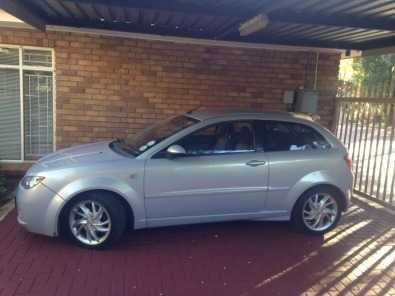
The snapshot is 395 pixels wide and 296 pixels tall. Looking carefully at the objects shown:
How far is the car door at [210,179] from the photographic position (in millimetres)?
4410

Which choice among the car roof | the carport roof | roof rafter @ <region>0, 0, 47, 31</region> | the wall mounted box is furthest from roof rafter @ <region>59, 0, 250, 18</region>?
the wall mounted box

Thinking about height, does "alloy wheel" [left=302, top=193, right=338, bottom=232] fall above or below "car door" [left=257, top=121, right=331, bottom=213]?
below

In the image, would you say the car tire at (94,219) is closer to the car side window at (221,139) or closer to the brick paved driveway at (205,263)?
the brick paved driveway at (205,263)

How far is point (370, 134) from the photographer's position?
6.77 meters

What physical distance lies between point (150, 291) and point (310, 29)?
15.4 ft

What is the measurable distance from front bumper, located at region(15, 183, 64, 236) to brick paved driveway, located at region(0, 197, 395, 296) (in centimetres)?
26

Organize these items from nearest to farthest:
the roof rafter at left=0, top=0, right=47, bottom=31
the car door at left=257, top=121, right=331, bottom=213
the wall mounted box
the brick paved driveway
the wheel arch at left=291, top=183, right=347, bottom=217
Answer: the brick paved driveway < the roof rafter at left=0, top=0, right=47, bottom=31 < the car door at left=257, top=121, right=331, bottom=213 < the wheel arch at left=291, top=183, right=347, bottom=217 < the wall mounted box

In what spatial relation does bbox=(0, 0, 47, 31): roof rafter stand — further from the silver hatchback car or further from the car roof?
the car roof

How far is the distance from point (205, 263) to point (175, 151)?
126 cm

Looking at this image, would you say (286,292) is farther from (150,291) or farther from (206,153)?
(206,153)

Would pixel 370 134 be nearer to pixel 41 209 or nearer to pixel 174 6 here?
pixel 174 6

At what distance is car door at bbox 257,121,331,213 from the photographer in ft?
15.8

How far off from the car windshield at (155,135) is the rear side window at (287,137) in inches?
35.3

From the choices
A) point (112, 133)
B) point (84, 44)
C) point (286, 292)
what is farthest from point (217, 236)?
point (84, 44)
